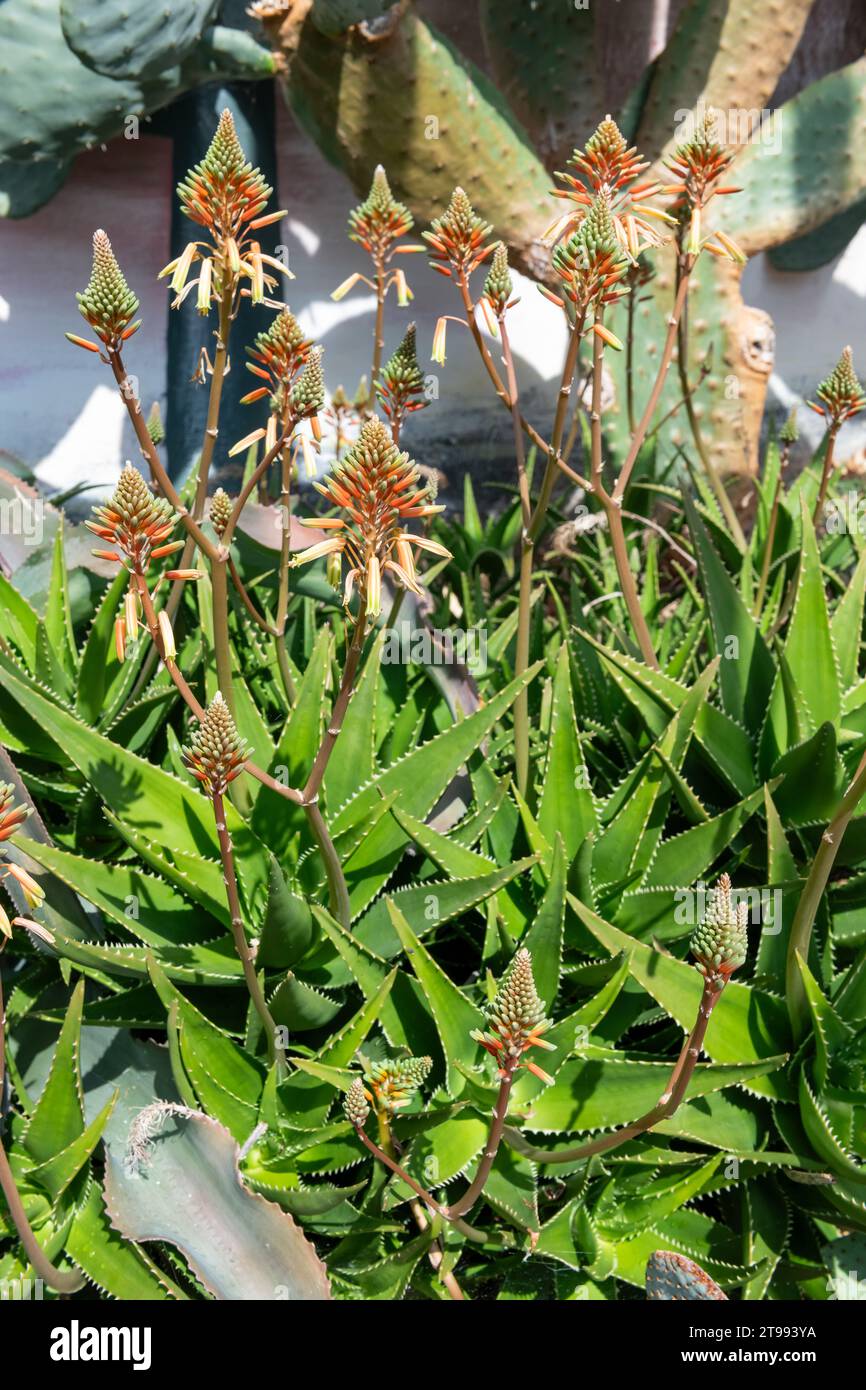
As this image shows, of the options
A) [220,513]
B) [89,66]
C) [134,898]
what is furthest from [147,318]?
[134,898]

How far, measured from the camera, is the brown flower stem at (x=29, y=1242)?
2.75ft

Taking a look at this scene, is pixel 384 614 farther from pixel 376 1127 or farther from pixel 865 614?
pixel 865 614

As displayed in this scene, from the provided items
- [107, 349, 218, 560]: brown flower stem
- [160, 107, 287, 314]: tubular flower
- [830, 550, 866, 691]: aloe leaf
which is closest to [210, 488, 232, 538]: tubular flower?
[107, 349, 218, 560]: brown flower stem

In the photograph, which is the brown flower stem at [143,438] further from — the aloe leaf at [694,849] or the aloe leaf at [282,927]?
the aloe leaf at [694,849]

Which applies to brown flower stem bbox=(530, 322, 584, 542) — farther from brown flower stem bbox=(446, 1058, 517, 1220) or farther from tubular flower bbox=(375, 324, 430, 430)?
brown flower stem bbox=(446, 1058, 517, 1220)

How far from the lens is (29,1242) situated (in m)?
0.93

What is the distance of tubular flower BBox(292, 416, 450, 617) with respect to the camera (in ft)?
2.40

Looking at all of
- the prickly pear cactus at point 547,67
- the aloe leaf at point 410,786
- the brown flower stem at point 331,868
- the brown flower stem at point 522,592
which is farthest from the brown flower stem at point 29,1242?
the prickly pear cactus at point 547,67

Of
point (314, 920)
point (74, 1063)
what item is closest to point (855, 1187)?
point (314, 920)

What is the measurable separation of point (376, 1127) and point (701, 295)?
1950 millimetres

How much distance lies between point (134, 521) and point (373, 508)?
0.18 m

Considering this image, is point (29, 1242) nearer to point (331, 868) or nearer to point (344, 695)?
point (331, 868)

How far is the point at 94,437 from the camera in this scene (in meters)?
2.67

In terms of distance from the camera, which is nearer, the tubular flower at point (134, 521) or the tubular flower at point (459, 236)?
the tubular flower at point (134, 521)
